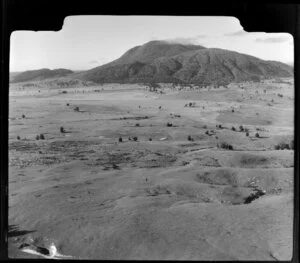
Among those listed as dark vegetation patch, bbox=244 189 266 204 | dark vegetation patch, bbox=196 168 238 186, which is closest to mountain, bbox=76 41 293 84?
dark vegetation patch, bbox=196 168 238 186

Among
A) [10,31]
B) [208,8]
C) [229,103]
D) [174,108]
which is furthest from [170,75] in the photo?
[10,31]

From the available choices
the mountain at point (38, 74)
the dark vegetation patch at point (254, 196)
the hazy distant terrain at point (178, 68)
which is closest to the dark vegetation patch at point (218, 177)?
the dark vegetation patch at point (254, 196)

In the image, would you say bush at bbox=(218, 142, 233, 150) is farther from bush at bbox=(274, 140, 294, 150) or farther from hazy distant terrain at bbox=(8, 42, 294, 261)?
bush at bbox=(274, 140, 294, 150)

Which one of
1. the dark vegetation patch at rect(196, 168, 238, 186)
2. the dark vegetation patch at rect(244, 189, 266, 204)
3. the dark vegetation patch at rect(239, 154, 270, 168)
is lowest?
the dark vegetation patch at rect(244, 189, 266, 204)

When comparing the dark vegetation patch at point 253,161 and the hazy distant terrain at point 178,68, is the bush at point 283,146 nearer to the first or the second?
the dark vegetation patch at point 253,161

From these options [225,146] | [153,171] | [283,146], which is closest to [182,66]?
[225,146]

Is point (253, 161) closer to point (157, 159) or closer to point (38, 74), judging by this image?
point (157, 159)
